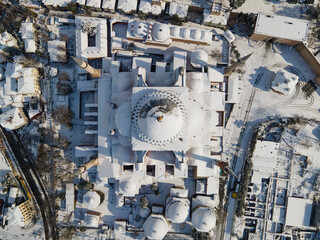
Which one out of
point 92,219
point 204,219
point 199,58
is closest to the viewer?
point 204,219

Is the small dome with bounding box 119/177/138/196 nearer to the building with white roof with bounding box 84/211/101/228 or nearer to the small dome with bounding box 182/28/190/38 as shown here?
the building with white roof with bounding box 84/211/101/228

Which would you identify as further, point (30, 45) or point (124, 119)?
point (30, 45)

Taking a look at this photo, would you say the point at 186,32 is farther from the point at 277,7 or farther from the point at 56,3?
the point at 56,3

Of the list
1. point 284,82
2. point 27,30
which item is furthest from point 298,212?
point 27,30

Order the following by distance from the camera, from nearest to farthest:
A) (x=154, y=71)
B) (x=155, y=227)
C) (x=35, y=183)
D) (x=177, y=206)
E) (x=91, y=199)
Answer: (x=155, y=227) → (x=177, y=206) → (x=91, y=199) → (x=154, y=71) → (x=35, y=183)

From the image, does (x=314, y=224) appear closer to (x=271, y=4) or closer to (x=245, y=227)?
(x=245, y=227)

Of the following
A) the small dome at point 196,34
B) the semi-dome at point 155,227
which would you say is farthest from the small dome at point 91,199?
the small dome at point 196,34

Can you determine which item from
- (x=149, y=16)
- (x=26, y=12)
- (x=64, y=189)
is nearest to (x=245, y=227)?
(x=64, y=189)

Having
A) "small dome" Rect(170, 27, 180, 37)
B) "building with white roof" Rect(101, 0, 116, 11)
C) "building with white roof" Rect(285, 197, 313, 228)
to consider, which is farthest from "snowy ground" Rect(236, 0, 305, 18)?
"building with white roof" Rect(285, 197, 313, 228)
